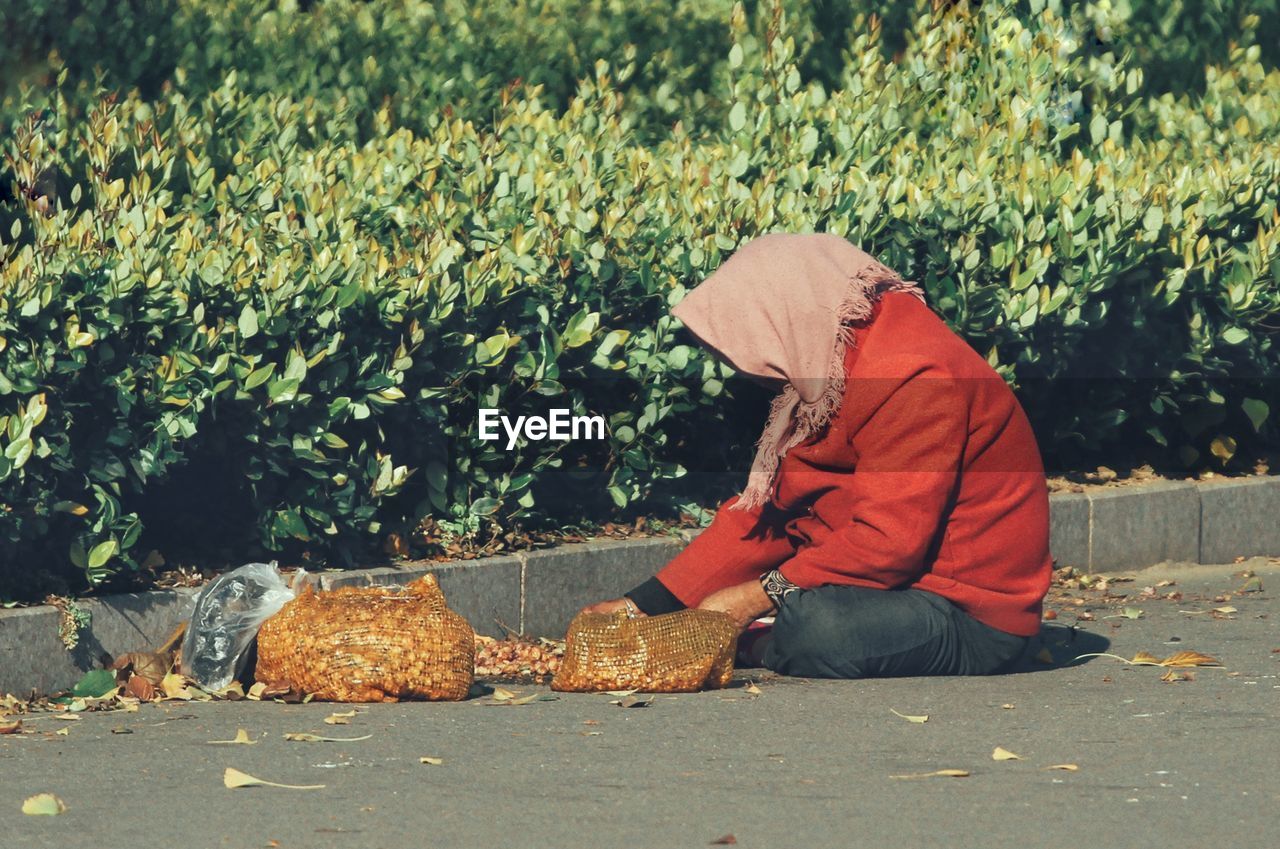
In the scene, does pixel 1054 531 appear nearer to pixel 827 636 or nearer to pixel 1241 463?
pixel 1241 463

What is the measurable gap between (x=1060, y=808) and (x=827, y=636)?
154 cm

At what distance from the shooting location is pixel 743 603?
5879 mm

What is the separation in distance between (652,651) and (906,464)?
0.89m

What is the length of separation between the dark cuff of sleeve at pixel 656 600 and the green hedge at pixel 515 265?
68cm

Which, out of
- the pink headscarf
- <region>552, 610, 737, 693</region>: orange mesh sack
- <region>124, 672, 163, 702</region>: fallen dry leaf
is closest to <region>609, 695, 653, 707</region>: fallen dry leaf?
<region>552, 610, 737, 693</region>: orange mesh sack

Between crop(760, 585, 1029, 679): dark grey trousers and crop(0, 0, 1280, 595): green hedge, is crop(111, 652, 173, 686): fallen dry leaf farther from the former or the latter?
crop(760, 585, 1029, 679): dark grey trousers

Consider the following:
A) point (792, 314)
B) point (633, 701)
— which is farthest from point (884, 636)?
point (792, 314)

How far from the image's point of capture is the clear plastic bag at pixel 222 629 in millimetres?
5613

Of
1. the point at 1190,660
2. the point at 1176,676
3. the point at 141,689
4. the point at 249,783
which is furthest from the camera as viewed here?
the point at 1190,660

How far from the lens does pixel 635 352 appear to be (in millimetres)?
6762

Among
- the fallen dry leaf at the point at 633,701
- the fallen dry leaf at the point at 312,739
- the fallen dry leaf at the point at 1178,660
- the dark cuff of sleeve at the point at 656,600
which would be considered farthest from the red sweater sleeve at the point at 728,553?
the fallen dry leaf at the point at 312,739

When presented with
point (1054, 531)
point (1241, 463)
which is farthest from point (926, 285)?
point (1241, 463)

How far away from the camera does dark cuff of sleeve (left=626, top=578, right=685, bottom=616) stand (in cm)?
610

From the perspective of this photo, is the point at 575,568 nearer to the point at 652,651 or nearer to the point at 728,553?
the point at 728,553
